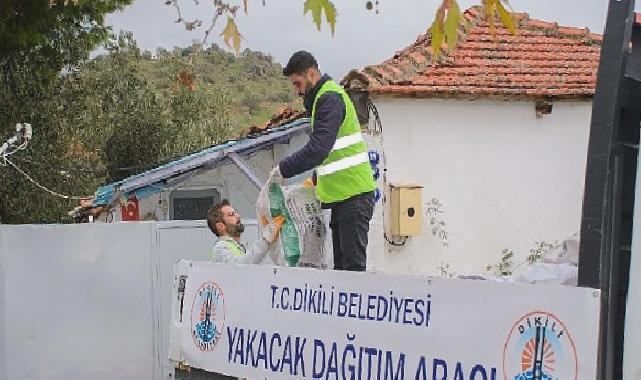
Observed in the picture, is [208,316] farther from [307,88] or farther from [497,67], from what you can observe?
[497,67]

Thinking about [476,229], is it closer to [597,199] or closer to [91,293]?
[91,293]

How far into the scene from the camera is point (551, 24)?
17.1m

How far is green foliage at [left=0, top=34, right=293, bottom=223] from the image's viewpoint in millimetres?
21312

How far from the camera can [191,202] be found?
18.4m

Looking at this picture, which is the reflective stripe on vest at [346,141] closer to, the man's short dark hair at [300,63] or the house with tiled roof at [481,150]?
the man's short dark hair at [300,63]

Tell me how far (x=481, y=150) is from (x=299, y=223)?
27.7 ft

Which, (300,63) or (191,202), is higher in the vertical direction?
(300,63)

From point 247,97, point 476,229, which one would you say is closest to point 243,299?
point 476,229

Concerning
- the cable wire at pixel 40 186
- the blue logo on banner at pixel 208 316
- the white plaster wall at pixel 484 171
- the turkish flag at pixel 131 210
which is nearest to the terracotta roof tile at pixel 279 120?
the turkish flag at pixel 131 210

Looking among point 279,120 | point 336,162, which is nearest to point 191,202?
point 279,120

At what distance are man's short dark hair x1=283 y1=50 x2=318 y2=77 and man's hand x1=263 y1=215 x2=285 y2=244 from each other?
953 mm

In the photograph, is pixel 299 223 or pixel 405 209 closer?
pixel 299 223

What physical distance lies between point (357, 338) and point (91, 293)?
5.61m

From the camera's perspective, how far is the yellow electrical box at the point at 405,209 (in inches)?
539
